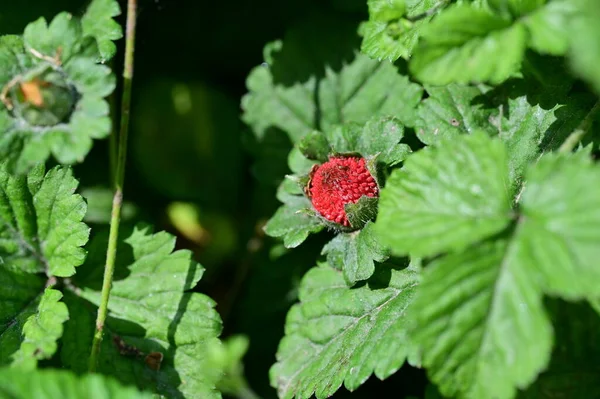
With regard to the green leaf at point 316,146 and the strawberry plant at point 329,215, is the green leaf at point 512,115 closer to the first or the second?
the strawberry plant at point 329,215

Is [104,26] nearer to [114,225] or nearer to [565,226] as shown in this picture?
[114,225]

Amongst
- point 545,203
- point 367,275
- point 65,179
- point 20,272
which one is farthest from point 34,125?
point 545,203

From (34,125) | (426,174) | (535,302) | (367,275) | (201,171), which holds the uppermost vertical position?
(34,125)

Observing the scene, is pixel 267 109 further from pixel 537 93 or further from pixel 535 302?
pixel 535 302

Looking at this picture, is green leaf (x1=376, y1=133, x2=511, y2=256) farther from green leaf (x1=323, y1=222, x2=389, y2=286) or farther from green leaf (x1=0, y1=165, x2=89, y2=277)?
green leaf (x1=0, y1=165, x2=89, y2=277)

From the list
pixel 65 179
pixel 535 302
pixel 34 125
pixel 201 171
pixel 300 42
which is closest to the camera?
pixel 535 302

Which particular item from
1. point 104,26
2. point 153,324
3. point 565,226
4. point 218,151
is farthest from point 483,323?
point 218,151
